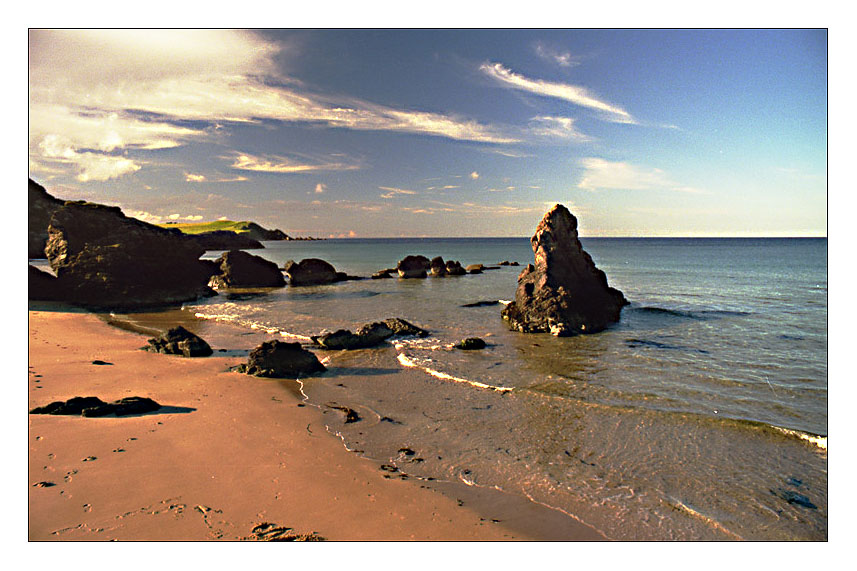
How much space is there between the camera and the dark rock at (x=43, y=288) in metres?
25.1

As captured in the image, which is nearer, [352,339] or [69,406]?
[69,406]

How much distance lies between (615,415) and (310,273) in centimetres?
3498

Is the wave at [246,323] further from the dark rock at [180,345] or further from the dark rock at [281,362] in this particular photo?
the dark rock at [281,362]

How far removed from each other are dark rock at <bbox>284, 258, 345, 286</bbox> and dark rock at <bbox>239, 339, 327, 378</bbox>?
1098 inches

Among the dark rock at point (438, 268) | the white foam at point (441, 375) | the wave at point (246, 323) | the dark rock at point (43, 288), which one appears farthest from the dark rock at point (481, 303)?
the dark rock at point (43, 288)

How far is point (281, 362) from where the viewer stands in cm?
1261

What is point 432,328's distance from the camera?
19578 mm

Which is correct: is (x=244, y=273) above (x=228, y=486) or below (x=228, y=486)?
above

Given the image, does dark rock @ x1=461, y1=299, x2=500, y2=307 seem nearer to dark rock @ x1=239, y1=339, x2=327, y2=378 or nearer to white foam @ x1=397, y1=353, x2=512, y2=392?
white foam @ x1=397, y1=353, x2=512, y2=392

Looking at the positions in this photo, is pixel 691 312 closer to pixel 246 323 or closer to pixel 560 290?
pixel 560 290

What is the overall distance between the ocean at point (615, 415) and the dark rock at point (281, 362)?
556mm

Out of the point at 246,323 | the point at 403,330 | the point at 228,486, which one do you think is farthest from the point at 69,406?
the point at 246,323

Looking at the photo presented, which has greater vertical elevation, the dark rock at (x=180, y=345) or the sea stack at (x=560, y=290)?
the sea stack at (x=560, y=290)

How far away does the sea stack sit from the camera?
18766mm
